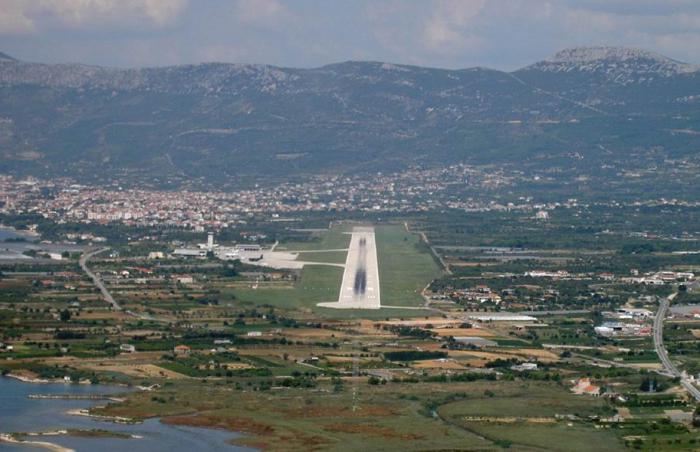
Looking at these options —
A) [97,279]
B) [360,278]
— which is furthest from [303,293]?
[97,279]

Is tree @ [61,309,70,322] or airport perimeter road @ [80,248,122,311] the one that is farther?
airport perimeter road @ [80,248,122,311]

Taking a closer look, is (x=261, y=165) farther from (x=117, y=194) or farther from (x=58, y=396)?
(x=58, y=396)

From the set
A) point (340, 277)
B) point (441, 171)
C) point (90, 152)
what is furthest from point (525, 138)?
point (340, 277)

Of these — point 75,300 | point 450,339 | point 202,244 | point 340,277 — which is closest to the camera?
point 450,339

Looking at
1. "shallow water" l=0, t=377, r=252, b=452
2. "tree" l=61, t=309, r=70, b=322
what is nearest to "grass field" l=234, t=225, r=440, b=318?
"tree" l=61, t=309, r=70, b=322

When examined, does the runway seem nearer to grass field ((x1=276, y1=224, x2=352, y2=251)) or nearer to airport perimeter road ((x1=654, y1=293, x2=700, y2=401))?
grass field ((x1=276, y1=224, x2=352, y2=251))

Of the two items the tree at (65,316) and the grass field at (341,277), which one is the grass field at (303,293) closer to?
the grass field at (341,277)

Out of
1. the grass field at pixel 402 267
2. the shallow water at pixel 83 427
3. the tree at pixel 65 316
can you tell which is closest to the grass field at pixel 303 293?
the grass field at pixel 402 267
